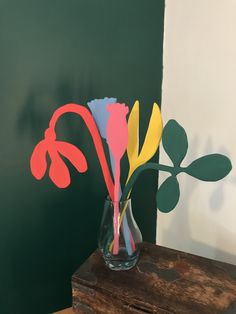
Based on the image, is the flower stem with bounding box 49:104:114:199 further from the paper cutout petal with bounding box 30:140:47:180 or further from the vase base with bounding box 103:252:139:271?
the vase base with bounding box 103:252:139:271

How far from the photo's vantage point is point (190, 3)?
1.24 metres

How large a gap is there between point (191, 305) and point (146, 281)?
0.47ft

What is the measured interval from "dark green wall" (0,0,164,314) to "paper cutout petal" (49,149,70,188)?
24 cm

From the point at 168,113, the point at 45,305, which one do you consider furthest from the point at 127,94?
the point at 45,305

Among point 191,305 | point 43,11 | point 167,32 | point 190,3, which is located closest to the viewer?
point 191,305

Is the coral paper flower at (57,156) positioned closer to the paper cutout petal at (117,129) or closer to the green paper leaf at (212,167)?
the paper cutout petal at (117,129)

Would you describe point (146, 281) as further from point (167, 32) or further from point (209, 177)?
point (167, 32)

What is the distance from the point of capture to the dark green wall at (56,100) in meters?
1.14

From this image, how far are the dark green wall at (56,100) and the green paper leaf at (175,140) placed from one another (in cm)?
36

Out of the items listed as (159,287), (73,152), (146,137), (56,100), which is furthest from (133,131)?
(159,287)

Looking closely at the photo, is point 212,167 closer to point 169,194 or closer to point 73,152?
point 169,194

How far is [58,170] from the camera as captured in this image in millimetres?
1004

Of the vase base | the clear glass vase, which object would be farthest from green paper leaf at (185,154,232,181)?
the vase base

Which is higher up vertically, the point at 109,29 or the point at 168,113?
the point at 109,29
